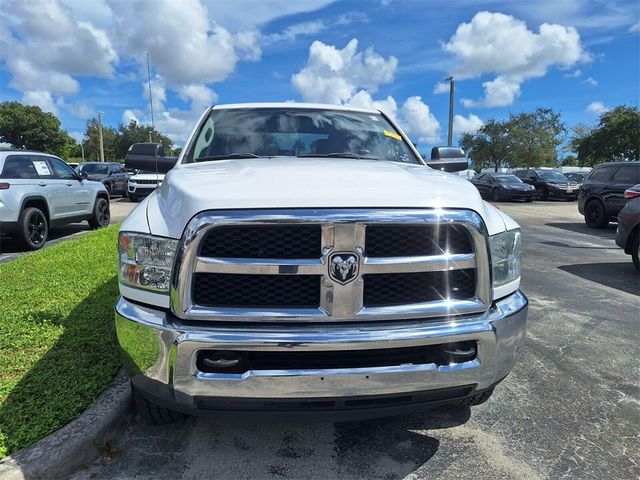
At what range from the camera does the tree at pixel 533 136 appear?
157 feet

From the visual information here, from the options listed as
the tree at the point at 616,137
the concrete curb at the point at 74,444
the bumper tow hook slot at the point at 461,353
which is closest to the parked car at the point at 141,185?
the concrete curb at the point at 74,444

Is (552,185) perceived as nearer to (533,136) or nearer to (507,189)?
(507,189)

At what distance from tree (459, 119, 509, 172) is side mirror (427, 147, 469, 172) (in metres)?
48.6

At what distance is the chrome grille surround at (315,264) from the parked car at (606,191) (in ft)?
40.2

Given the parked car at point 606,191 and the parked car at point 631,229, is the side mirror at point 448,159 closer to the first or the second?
the parked car at point 631,229

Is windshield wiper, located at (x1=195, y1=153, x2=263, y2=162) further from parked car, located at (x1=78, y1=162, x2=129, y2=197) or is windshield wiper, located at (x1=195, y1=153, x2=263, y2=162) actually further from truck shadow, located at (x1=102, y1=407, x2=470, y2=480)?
parked car, located at (x1=78, y1=162, x2=129, y2=197)

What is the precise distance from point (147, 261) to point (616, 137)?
44866mm

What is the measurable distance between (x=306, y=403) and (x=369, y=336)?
391 millimetres

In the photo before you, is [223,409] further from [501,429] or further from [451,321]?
[501,429]

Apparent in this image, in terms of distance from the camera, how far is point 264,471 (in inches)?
92.0

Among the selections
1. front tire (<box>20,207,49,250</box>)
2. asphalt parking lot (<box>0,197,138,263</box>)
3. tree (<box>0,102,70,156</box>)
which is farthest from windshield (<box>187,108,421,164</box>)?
tree (<box>0,102,70,156</box>)

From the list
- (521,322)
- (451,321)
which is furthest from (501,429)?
(451,321)

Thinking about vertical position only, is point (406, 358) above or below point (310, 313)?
below

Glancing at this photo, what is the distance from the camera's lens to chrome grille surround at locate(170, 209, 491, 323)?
1.98m
